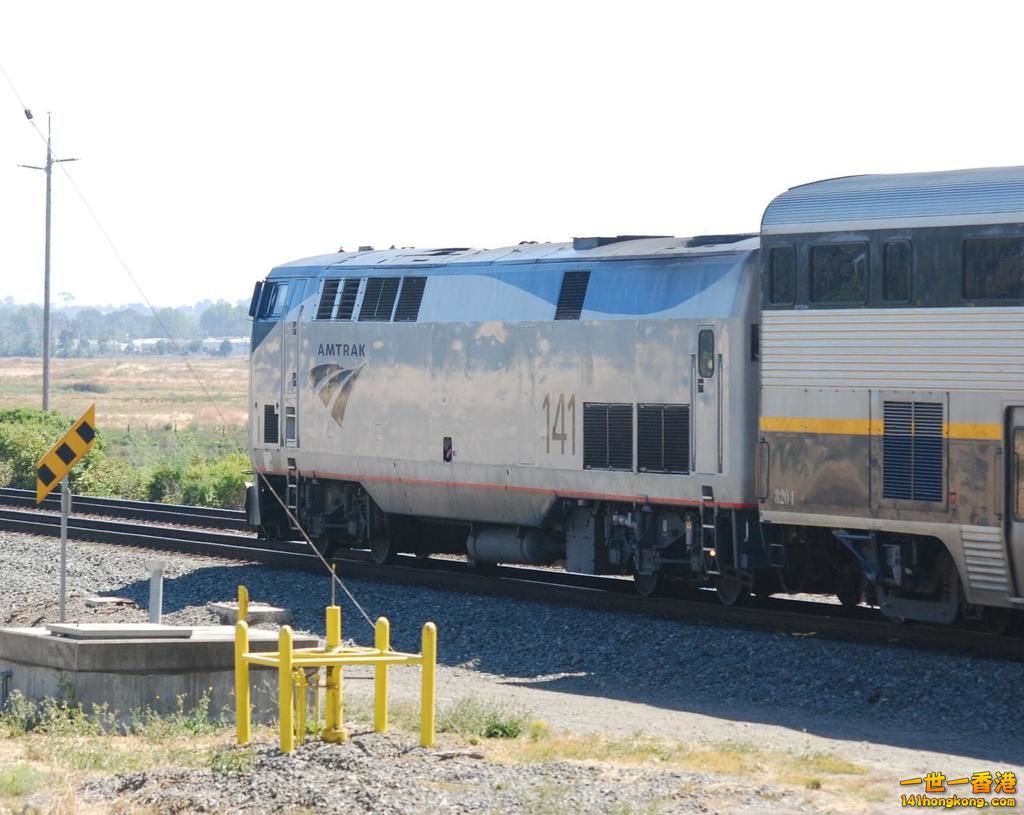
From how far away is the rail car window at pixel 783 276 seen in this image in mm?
17375

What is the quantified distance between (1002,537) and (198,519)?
1758 centimetres

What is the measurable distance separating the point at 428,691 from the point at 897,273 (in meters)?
7.03

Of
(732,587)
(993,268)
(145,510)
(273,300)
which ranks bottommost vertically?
(732,587)

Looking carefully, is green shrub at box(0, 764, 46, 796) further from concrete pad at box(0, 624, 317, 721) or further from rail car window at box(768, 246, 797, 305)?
rail car window at box(768, 246, 797, 305)

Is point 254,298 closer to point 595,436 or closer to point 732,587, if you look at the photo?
point 595,436

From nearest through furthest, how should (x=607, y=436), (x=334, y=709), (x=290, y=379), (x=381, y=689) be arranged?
(x=334, y=709) < (x=381, y=689) < (x=607, y=436) < (x=290, y=379)

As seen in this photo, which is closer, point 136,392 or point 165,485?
point 165,485

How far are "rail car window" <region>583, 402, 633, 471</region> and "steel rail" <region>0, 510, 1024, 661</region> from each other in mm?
1645

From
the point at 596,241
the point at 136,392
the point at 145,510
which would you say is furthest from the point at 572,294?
the point at 136,392

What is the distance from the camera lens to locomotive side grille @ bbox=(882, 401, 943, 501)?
16203 millimetres

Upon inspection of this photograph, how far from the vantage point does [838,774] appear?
11750mm

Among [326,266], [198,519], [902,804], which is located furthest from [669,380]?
[198,519]

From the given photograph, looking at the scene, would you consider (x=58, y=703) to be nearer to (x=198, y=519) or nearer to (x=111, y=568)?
(x=111, y=568)

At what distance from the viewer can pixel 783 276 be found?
57.3 ft
